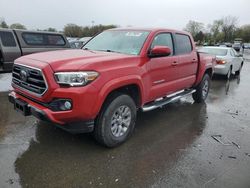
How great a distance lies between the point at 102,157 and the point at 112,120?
1.93 feet

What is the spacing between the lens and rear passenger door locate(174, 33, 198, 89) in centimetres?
546

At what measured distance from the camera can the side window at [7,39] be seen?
311 inches

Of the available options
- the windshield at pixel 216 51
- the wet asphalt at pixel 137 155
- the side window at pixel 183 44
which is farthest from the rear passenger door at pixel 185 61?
the windshield at pixel 216 51

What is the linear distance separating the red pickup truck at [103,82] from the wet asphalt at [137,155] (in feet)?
1.39

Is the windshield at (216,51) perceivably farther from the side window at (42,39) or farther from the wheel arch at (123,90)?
the wheel arch at (123,90)

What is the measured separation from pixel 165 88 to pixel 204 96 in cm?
267

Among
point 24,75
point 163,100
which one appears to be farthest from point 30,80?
point 163,100

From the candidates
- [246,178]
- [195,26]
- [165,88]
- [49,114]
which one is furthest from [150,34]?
[195,26]

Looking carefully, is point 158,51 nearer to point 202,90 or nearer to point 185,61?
point 185,61

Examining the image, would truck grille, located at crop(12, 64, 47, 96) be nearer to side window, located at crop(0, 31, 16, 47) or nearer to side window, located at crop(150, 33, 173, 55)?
side window, located at crop(150, 33, 173, 55)

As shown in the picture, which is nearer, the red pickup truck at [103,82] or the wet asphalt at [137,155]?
the wet asphalt at [137,155]

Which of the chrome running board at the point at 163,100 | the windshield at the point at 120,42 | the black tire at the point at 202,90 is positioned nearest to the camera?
the windshield at the point at 120,42

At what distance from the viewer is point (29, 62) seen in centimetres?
369

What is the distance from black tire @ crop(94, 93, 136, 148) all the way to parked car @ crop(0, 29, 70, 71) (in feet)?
18.2
